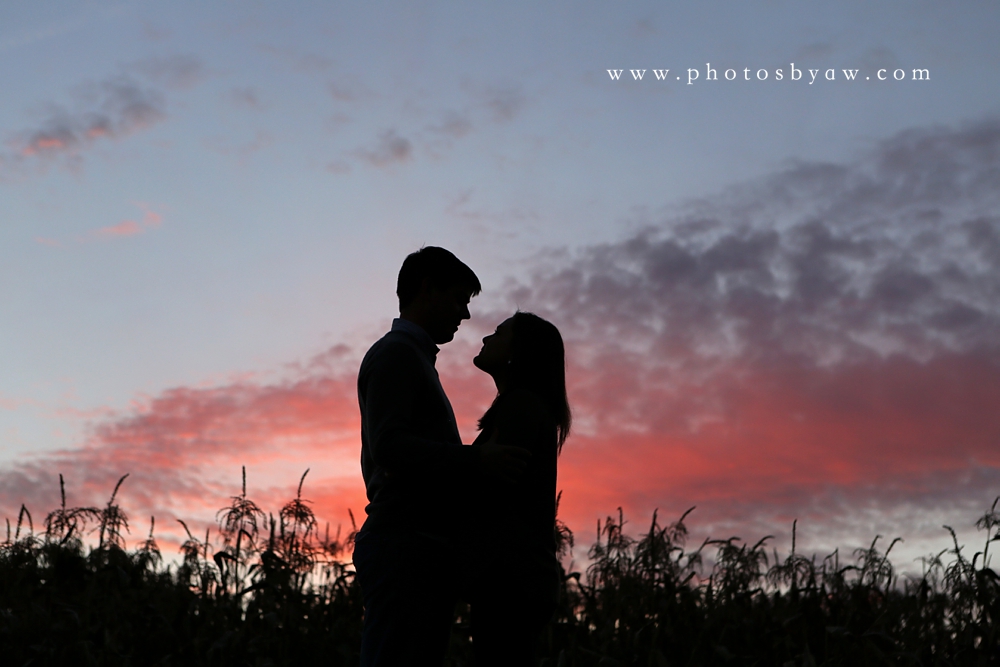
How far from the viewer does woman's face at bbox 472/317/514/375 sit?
406 cm

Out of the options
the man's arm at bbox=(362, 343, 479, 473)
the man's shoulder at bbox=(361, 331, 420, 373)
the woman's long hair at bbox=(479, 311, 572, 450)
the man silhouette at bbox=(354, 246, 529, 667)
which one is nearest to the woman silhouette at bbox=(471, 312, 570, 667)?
the woman's long hair at bbox=(479, 311, 572, 450)

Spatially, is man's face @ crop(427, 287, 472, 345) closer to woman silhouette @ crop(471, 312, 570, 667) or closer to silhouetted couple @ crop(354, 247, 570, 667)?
silhouetted couple @ crop(354, 247, 570, 667)

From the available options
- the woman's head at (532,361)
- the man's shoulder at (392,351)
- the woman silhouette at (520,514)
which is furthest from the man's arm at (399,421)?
the woman's head at (532,361)

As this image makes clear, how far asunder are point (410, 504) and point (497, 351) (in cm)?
78

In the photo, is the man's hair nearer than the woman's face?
No

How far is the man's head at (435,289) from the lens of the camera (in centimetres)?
430

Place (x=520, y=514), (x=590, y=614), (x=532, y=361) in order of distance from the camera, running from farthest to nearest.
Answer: (x=590, y=614), (x=532, y=361), (x=520, y=514)

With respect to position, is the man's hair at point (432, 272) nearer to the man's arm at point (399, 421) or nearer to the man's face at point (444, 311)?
the man's face at point (444, 311)

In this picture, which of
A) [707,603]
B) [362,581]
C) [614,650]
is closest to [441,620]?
[362,581]

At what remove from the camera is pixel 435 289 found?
4312 mm

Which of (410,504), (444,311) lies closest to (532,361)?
(444,311)

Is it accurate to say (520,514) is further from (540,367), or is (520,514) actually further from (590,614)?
(590,614)

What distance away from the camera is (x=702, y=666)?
21.1ft

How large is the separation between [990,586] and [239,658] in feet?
18.4
